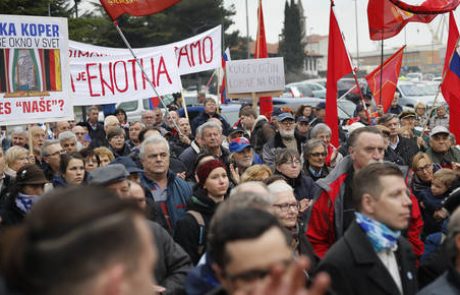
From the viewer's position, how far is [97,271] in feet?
5.56

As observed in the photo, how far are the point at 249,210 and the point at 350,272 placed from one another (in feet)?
4.02

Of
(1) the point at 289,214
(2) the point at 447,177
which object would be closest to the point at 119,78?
(2) the point at 447,177

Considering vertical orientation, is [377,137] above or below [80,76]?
below

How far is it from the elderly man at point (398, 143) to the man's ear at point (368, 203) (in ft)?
18.7

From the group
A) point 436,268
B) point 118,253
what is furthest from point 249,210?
point 436,268

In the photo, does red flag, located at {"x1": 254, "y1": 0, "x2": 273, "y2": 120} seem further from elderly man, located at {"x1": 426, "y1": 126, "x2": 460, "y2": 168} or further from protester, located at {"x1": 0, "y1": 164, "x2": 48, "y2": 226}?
protester, located at {"x1": 0, "y1": 164, "x2": 48, "y2": 226}

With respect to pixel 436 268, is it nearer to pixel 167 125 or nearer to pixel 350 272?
pixel 350 272

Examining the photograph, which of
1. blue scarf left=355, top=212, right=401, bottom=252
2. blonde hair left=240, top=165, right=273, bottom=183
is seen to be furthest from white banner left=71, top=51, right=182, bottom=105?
blue scarf left=355, top=212, right=401, bottom=252

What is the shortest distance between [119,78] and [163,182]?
18.3ft

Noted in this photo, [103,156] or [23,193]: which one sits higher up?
[103,156]

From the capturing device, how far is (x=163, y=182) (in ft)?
20.9

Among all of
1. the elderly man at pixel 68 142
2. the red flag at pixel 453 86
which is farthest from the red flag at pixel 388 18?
the elderly man at pixel 68 142

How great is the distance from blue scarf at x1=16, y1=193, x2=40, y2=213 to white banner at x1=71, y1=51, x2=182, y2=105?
5724 millimetres

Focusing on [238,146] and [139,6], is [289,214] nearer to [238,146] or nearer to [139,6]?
[238,146]
